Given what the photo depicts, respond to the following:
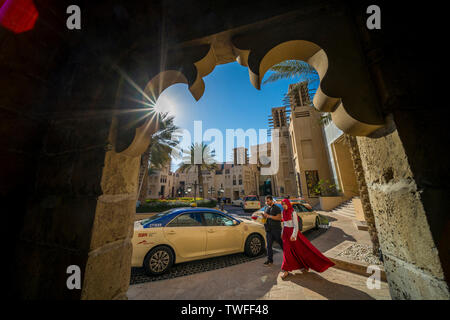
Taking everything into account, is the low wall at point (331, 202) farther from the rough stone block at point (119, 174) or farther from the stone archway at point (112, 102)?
the rough stone block at point (119, 174)

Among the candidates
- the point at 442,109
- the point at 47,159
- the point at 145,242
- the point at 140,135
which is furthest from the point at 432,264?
the point at 145,242

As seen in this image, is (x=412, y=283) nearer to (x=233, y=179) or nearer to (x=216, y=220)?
(x=216, y=220)

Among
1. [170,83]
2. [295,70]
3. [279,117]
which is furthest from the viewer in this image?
[279,117]

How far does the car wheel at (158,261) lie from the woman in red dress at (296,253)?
2.54m

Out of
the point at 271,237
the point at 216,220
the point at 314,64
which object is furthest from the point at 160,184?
the point at 314,64

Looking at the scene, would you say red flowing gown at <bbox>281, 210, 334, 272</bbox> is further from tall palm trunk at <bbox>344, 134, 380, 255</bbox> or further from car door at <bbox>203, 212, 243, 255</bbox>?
tall palm trunk at <bbox>344, 134, 380, 255</bbox>

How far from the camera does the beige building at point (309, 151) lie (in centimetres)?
1819

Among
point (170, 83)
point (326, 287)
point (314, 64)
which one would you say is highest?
point (170, 83)

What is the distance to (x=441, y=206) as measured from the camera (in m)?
0.75

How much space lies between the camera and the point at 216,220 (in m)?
4.57

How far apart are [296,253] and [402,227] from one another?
3397 mm

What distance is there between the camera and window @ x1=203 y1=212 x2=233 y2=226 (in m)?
4.45


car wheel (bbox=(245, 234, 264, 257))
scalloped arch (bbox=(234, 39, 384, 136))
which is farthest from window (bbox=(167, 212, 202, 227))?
scalloped arch (bbox=(234, 39, 384, 136))

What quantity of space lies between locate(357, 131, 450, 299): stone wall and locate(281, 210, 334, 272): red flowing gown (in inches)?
118
